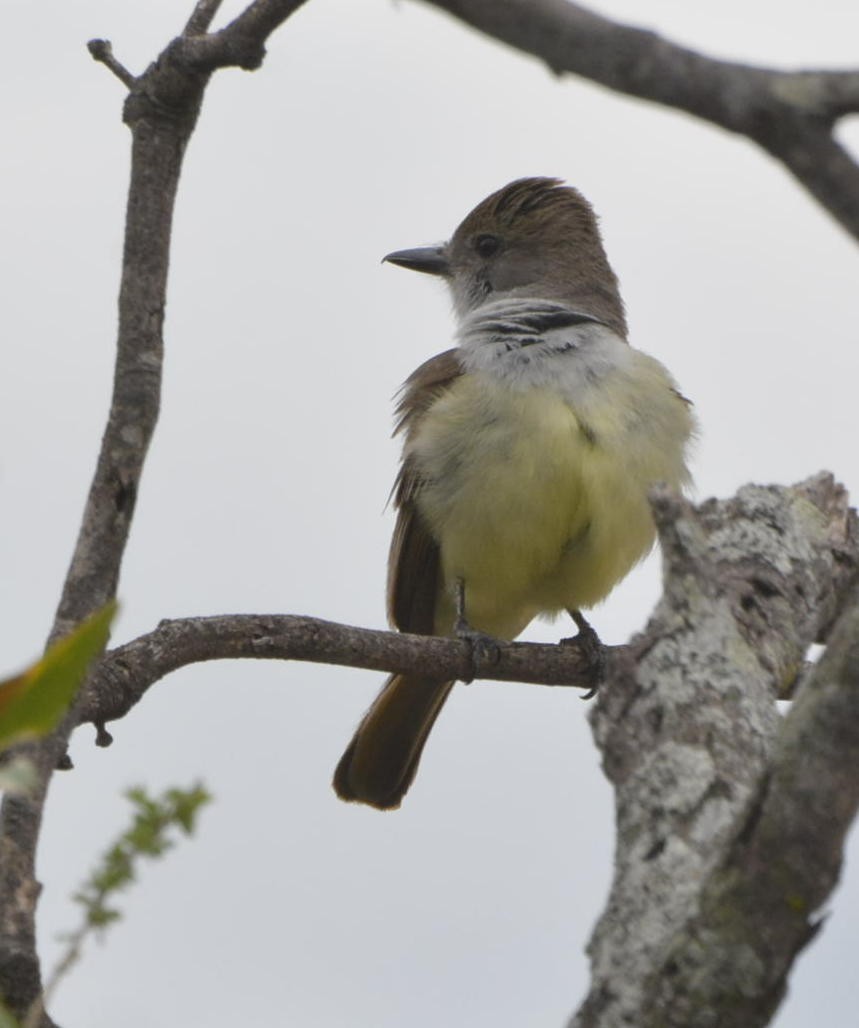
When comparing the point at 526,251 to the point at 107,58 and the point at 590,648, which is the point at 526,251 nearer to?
the point at 590,648

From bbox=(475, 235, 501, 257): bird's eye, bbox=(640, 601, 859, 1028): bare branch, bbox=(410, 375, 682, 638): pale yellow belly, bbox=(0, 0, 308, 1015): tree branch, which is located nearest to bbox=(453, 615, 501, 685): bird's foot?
bbox=(410, 375, 682, 638): pale yellow belly

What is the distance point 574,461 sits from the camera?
560 cm

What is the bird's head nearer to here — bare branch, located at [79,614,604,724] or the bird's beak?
the bird's beak

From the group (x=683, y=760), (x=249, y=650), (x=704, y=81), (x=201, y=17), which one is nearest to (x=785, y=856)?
(x=683, y=760)

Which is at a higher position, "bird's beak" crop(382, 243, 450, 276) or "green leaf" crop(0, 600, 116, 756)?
"bird's beak" crop(382, 243, 450, 276)

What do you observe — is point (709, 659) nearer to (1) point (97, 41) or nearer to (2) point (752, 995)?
(2) point (752, 995)

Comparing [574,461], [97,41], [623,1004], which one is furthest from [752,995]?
[574,461]

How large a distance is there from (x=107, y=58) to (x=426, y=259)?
4.16m

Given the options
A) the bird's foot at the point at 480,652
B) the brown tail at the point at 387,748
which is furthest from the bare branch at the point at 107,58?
the brown tail at the point at 387,748

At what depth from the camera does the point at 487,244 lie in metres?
7.59

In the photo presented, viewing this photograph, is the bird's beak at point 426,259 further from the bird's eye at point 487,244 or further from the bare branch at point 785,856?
the bare branch at point 785,856

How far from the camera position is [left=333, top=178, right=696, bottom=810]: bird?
5.66 m

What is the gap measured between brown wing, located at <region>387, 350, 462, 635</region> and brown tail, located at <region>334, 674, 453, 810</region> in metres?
0.27

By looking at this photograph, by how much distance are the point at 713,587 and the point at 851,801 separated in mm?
998
